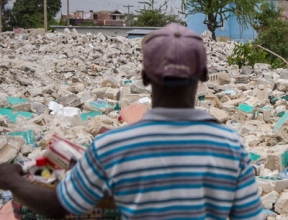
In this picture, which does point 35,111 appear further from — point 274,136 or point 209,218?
point 209,218

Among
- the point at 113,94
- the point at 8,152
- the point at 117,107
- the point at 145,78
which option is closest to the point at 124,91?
the point at 113,94

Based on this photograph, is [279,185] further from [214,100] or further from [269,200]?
[214,100]

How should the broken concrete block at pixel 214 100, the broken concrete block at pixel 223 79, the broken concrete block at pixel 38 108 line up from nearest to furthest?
the broken concrete block at pixel 38 108, the broken concrete block at pixel 214 100, the broken concrete block at pixel 223 79

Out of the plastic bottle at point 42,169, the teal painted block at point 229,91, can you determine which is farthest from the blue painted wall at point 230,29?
the plastic bottle at point 42,169

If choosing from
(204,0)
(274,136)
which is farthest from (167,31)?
(204,0)

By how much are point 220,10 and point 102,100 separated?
1693 cm

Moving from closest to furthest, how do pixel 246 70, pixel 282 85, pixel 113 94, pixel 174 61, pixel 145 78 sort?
pixel 174 61, pixel 145 78, pixel 113 94, pixel 282 85, pixel 246 70

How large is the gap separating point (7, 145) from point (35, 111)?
3.11 m

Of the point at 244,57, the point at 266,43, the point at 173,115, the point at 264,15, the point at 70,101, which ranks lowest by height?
the point at 70,101

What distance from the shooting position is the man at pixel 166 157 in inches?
60.9

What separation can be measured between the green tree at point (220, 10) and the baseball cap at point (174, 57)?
22811 millimetres

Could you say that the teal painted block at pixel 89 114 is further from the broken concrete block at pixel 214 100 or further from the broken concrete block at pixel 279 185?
the broken concrete block at pixel 279 185

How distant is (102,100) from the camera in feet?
28.5

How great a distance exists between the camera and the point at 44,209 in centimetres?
163
